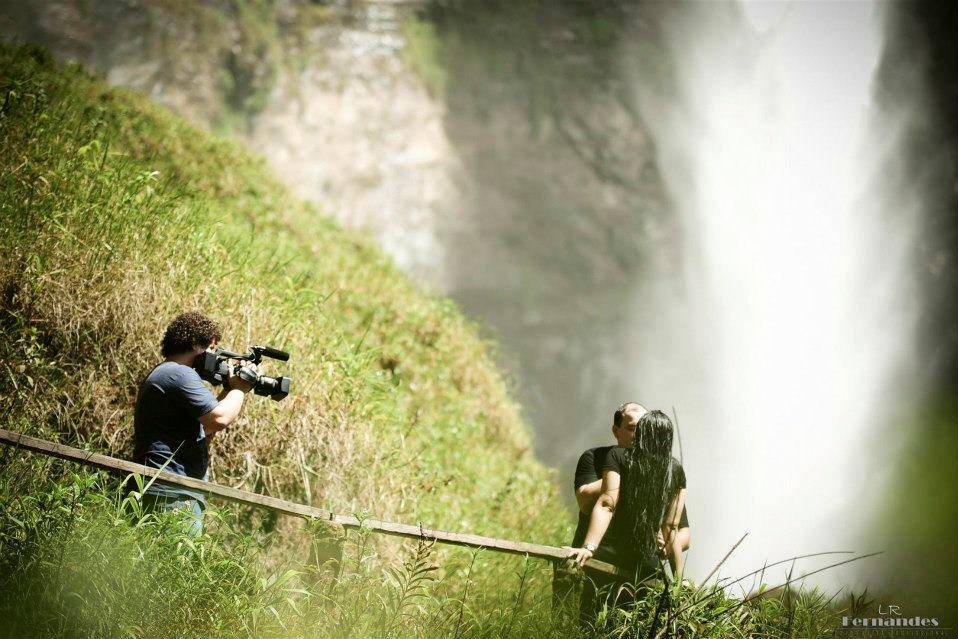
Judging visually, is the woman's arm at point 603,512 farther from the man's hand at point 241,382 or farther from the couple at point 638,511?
the man's hand at point 241,382

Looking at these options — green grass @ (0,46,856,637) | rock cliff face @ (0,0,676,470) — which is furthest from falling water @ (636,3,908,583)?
green grass @ (0,46,856,637)

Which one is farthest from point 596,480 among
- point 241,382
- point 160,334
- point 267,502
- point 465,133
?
point 465,133

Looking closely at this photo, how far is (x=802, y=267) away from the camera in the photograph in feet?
63.5

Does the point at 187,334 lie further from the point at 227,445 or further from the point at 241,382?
the point at 227,445

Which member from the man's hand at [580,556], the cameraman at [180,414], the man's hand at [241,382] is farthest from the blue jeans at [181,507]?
the man's hand at [580,556]

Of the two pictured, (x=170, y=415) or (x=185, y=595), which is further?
(x=170, y=415)

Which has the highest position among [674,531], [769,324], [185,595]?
[769,324]

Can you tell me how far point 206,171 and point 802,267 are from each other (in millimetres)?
15776

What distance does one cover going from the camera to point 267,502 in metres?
3.36

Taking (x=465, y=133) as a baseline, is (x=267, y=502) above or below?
below

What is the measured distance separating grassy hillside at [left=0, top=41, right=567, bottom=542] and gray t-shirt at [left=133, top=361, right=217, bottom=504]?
31.9 inches

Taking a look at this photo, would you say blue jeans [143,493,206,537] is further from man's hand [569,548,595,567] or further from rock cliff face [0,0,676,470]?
rock cliff face [0,0,676,470]

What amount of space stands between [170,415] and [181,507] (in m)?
0.44

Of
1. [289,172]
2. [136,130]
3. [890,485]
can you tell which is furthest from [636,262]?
[136,130]
